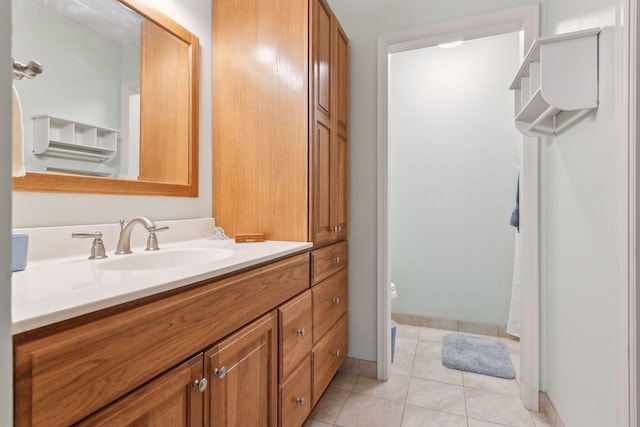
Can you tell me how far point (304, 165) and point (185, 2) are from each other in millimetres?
973

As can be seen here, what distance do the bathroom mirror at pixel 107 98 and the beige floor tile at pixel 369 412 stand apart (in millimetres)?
1363

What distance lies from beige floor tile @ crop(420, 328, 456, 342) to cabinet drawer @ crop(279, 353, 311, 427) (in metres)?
1.50

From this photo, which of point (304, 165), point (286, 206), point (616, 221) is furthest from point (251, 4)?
point (616, 221)

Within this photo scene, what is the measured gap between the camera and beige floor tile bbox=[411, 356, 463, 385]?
77.8 inches

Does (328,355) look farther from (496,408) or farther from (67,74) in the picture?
(67,74)

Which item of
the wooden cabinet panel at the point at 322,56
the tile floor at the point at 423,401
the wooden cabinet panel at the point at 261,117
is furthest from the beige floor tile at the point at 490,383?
the wooden cabinet panel at the point at 322,56

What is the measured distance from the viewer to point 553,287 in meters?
1.55

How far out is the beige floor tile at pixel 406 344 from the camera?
7.89 feet

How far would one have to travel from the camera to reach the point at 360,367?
203cm

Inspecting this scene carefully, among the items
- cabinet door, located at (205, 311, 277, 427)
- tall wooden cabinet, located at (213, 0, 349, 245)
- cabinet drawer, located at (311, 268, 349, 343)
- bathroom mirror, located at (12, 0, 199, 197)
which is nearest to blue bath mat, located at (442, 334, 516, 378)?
cabinet drawer, located at (311, 268, 349, 343)

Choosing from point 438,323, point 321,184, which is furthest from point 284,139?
point 438,323

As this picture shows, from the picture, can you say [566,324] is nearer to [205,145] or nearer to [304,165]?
[304,165]

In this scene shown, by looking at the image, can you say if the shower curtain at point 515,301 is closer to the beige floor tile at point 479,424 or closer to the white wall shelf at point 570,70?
the beige floor tile at point 479,424

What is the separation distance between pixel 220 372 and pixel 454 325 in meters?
2.42
